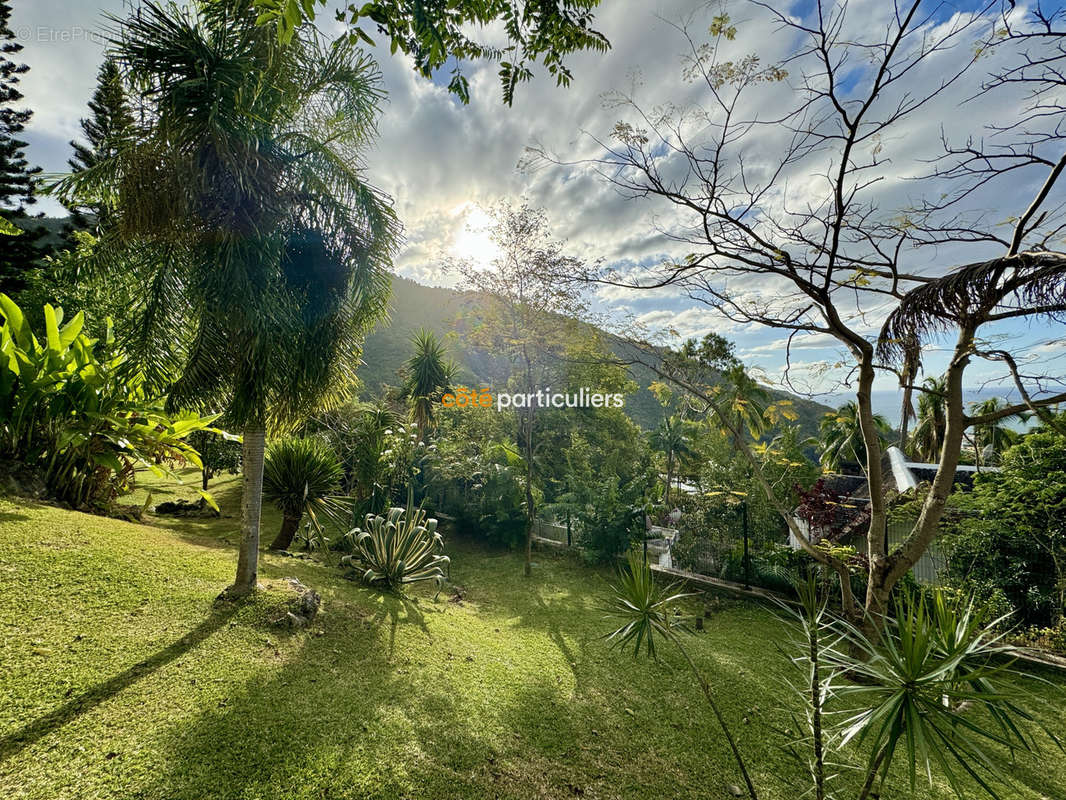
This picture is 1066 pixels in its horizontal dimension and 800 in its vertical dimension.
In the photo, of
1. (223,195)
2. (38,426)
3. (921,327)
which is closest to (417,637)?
(223,195)

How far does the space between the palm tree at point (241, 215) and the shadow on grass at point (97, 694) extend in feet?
2.10

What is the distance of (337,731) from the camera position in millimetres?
2596

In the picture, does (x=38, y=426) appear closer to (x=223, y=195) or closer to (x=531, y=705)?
(x=223, y=195)

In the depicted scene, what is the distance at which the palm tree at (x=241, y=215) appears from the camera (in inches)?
126

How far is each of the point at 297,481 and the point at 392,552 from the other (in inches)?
81.5

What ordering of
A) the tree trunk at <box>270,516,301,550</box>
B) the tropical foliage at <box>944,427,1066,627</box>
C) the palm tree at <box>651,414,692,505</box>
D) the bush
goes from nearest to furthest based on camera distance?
the bush, the tropical foliage at <box>944,427,1066,627</box>, the tree trunk at <box>270,516,301,550</box>, the palm tree at <box>651,414,692,505</box>

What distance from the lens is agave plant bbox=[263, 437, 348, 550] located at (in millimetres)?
Result: 6395

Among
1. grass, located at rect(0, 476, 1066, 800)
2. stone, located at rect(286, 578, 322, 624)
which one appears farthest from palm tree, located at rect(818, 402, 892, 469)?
stone, located at rect(286, 578, 322, 624)

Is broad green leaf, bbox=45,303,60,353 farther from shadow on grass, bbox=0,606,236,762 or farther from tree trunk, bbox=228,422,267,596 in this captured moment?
shadow on grass, bbox=0,606,236,762

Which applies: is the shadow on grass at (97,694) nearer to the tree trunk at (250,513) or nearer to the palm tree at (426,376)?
the tree trunk at (250,513)

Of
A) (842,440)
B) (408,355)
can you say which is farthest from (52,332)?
(408,355)

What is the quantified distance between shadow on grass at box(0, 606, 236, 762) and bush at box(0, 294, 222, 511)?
215 centimetres

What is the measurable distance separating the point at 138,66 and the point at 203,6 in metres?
0.72

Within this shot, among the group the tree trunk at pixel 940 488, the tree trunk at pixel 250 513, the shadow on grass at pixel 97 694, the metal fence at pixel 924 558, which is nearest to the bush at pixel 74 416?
the tree trunk at pixel 250 513
